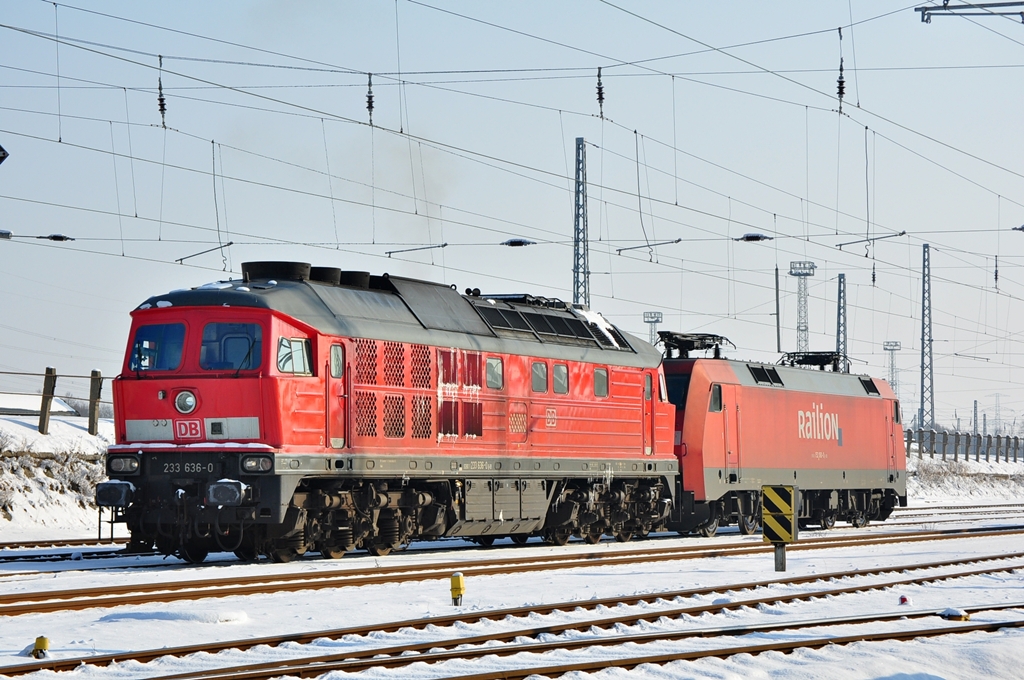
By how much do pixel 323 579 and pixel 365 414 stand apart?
3937 mm

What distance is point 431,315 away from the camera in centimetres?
2303

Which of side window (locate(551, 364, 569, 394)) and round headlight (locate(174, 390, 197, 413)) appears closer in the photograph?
round headlight (locate(174, 390, 197, 413))

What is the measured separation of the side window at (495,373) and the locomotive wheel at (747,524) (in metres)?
9.89

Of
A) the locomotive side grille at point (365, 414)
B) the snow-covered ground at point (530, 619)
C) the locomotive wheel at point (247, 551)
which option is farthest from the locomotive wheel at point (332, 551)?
the locomotive side grille at point (365, 414)

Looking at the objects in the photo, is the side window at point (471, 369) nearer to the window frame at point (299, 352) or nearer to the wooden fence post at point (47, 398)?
the window frame at point (299, 352)

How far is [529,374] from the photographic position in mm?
24906

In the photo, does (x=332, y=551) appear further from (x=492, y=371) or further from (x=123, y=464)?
(x=492, y=371)

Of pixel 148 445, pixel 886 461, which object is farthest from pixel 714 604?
pixel 886 461

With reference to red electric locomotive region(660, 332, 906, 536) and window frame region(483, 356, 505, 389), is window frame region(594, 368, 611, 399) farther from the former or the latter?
red electric locomotive region(660, 332, 906, 536)

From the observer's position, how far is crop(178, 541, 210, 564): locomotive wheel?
66.7 ft

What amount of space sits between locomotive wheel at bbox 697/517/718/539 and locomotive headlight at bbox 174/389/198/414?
1454 cm

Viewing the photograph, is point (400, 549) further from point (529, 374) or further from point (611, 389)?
point (611, 389)

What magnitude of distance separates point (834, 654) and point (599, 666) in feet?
8.05

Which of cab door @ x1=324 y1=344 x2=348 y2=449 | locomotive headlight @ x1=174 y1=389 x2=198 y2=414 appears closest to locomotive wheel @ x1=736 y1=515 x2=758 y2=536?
cab door @ x1=324 y1=344 x2=348 y2=449
